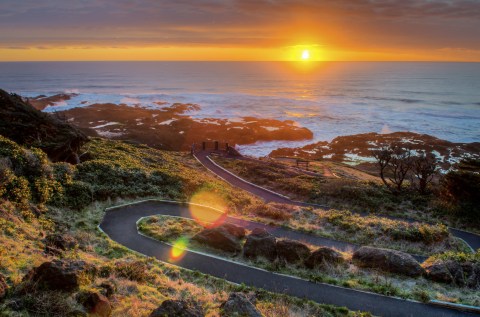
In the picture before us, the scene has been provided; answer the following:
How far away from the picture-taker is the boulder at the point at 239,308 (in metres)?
8.81

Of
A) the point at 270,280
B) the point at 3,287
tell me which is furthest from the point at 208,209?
the point at 3,287

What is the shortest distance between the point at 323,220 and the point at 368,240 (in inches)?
115

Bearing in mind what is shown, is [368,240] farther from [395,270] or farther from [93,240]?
[93,240]

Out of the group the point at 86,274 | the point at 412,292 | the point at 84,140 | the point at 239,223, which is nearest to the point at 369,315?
the point at 412,292

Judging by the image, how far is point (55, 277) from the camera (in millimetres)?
8500

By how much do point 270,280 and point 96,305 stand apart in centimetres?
609

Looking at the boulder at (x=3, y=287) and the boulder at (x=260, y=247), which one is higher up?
the boulder at (x=3, y=287)

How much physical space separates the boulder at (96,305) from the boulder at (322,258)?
296 inches

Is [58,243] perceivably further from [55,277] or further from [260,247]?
[260,247]

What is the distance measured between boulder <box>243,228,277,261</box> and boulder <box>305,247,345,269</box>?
4.44 feet

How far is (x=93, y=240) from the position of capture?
14383mm

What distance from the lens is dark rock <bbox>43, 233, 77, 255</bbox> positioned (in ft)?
37.9

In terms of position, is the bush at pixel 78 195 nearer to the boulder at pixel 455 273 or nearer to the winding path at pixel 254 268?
the winding path at pixel 254 268

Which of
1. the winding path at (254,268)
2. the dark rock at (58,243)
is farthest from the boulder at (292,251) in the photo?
the dark rock at (58,243)
